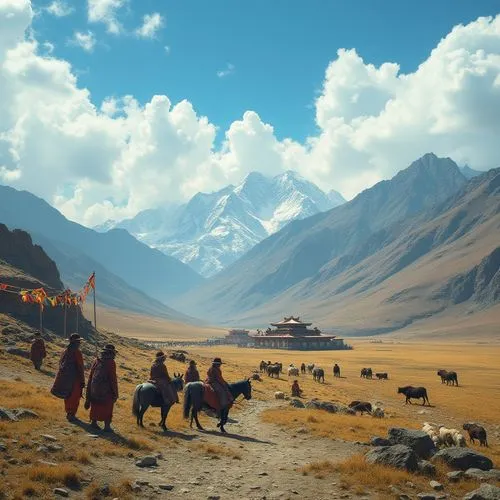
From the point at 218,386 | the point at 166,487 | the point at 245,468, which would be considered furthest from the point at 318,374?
the point at 166,487

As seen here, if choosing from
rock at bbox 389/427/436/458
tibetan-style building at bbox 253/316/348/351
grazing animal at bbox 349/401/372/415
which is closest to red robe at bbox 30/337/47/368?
grazing animal at bbox 349/401/372/415

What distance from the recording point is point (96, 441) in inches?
585

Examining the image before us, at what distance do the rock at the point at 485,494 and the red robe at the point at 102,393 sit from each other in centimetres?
988

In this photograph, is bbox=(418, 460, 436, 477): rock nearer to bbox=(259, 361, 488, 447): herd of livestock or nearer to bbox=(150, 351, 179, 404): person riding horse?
bbox=(259, 361, 488, 447): herd of livestock

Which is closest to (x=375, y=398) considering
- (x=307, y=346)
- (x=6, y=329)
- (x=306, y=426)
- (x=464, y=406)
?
(x=464, y=406)

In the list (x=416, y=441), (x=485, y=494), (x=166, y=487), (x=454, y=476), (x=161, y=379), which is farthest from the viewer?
(x=161, y=379)

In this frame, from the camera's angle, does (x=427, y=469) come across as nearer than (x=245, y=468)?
No

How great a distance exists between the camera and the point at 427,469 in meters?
14.8

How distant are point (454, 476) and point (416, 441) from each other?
7.78 ft

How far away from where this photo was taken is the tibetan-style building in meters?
128

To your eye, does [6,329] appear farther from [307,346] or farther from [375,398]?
[307,346]

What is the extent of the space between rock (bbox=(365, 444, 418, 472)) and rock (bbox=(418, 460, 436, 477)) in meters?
0.14

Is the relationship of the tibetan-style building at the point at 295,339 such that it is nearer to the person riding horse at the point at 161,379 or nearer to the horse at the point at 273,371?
the horse at the point at 273,371

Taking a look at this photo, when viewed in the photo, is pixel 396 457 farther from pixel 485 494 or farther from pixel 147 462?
pixel 147 462
